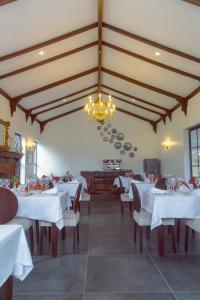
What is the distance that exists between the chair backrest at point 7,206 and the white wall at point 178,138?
20.7 feet

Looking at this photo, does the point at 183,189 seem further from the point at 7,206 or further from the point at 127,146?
the point at 127,146

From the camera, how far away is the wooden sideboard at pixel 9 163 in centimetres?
690

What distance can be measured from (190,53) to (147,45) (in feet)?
3.26

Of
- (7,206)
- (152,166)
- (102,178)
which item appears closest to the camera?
(7,206)

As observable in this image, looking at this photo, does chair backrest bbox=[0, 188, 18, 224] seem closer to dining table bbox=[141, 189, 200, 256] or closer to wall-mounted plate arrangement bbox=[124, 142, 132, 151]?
dining table bbox=[141, 189, 200, 256]

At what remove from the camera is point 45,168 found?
1225cm

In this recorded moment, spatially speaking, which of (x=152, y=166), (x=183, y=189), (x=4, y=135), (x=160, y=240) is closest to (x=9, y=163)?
(x=4, y=135)

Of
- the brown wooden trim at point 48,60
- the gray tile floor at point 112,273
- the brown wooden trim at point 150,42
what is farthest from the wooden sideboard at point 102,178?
the gray tile floor at point 112,273

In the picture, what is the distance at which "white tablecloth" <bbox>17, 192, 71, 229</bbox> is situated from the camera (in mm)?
3328

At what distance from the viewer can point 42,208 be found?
11.0ft

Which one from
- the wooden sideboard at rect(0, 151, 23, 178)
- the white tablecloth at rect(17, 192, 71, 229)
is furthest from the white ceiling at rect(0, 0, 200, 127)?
the white tablecloth at rect(17, 192, 71, 229)

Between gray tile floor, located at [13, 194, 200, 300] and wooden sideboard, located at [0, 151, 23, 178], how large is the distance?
3513mm

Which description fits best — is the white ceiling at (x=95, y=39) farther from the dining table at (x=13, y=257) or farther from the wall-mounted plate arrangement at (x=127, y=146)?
the dining table at (x=13, y=257)

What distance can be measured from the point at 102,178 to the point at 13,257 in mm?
10161
